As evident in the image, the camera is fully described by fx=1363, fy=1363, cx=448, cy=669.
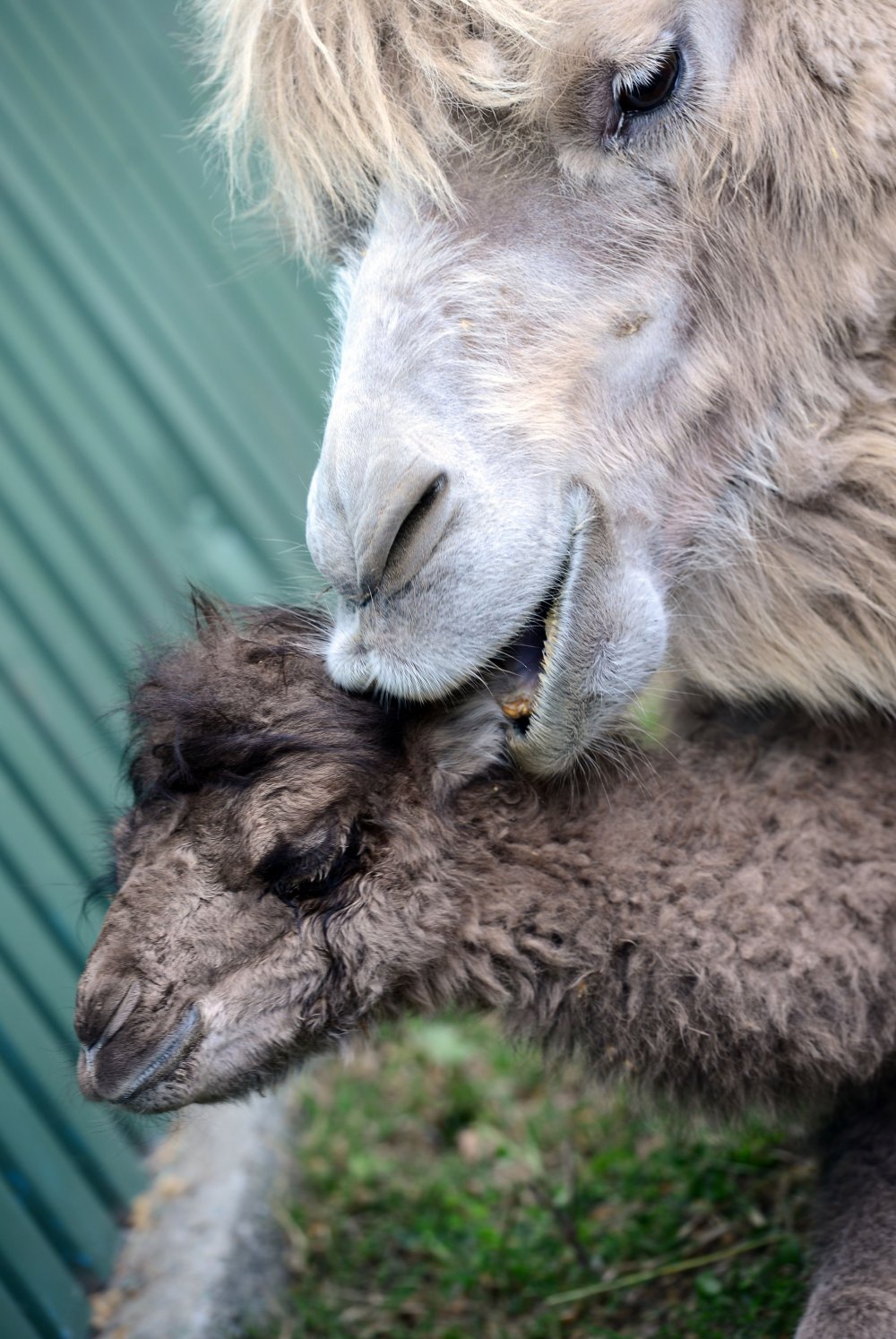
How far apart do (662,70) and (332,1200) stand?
9.26ft

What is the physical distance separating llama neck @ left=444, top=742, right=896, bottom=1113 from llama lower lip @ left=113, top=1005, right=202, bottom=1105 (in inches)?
16.5

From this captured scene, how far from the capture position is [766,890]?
6.96 feet

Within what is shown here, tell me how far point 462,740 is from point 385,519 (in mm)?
424

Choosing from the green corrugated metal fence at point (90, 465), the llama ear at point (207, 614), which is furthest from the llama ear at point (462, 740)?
the green corrugated metal fence at point (90, 465)

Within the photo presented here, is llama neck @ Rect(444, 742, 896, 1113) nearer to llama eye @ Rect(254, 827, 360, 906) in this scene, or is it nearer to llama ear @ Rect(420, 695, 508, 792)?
llama ear @ Rect(420, 695, 508, 792)

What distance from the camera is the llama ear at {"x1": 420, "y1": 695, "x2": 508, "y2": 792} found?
2197 mm

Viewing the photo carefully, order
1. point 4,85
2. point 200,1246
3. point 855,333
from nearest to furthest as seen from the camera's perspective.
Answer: point 855,333 < point 200,1246 < point 4,85

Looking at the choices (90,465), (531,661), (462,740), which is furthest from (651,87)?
(90,465)

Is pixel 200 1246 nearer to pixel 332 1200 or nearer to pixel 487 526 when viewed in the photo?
pixel 332 1200

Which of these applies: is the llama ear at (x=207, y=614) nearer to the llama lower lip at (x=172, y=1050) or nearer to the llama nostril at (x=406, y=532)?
the llama nostril at (x=406, y=532)

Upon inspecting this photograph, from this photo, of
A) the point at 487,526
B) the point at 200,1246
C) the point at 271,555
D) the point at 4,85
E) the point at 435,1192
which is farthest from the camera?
the point at 271,555

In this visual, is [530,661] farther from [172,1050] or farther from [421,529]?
[172,1050]

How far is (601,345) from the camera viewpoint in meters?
2.21

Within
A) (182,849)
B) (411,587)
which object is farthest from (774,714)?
(182,849)
